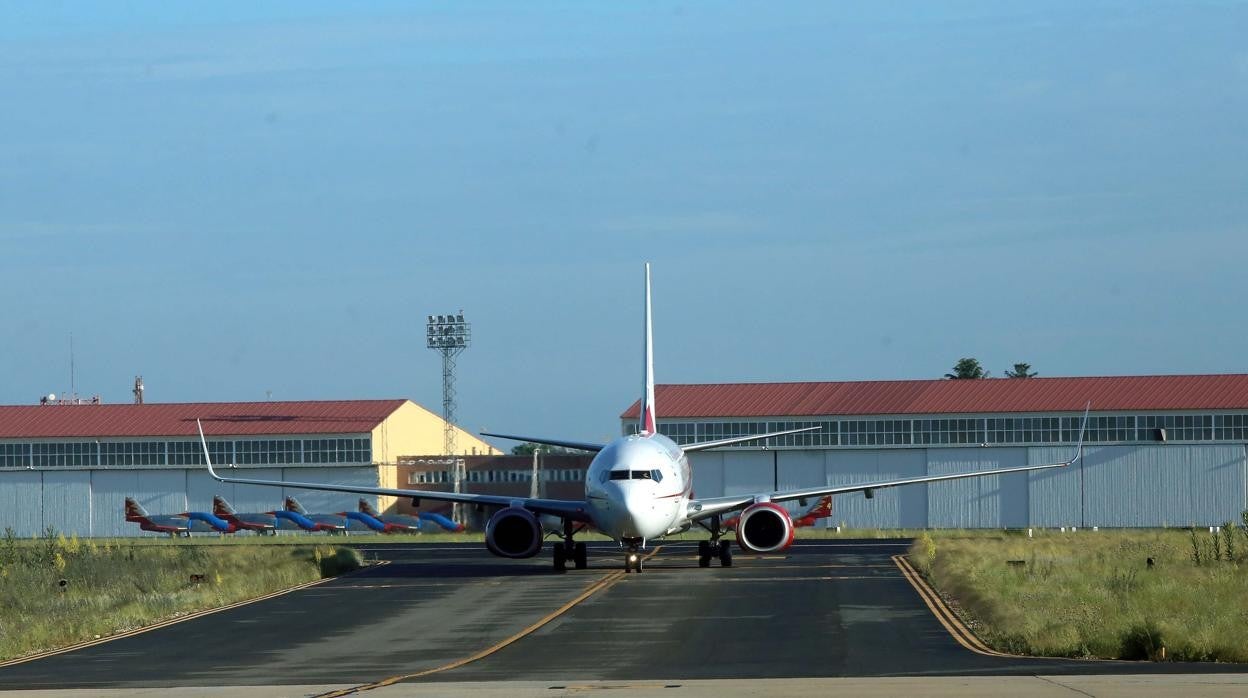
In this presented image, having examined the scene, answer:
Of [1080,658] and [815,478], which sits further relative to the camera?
[815,478]

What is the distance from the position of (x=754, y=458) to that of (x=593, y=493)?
4984 cm

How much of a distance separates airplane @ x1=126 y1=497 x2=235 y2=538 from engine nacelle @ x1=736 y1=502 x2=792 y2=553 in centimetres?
5099

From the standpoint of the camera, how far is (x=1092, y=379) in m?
93.6

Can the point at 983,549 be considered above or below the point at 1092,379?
below

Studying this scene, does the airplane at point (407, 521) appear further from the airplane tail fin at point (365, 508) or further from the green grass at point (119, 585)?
the green grass at point (119, 585)

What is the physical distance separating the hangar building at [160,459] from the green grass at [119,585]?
3825 cm

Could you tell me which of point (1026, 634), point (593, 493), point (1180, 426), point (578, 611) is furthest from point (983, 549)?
point (1180, 426)

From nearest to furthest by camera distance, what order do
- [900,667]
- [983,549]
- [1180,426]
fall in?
[900,667]
[983,549]
[1180,426]

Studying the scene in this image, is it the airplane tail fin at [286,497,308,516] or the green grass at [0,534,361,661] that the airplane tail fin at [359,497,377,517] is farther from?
the green grass at [0,534,361,661]

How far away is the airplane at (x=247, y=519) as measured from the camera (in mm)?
93562

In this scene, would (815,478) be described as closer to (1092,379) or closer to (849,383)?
(849,383)

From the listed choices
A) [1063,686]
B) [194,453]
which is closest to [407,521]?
[194,453]

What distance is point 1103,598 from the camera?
32406 mm

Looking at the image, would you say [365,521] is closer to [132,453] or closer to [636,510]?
[132,453]
